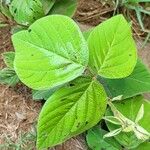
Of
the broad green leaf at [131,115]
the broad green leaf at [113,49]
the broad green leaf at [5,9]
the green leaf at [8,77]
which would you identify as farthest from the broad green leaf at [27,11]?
the broad green leaf at [131,115]

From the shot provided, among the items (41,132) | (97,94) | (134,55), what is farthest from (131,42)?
(41,132)

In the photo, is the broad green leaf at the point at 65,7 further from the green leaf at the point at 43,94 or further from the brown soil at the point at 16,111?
the green leaf at the point at 43,94

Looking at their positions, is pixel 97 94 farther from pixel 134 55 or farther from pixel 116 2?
pixel 116 2

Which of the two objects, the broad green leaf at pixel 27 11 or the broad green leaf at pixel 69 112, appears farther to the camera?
the broad green leaf at pixel 27 11

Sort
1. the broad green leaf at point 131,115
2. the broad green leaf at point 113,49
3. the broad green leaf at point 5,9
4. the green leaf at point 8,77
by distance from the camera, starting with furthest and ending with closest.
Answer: the broad green leaf at point 5,9 < the green leaf at point 8,77 < the broad green leaf at point 131,115 < the broad green leaf at point 113,49

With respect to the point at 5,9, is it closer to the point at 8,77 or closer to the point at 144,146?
the point at 8,77

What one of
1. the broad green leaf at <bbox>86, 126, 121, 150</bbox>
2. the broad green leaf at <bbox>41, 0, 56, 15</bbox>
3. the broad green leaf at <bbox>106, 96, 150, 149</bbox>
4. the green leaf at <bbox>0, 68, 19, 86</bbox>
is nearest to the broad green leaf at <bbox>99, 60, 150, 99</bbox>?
the broad green leaf at <bbox>106, 96, 150, 149</bbox>

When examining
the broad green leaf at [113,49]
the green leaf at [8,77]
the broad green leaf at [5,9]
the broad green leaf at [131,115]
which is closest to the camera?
the broad green leaf at [113,49]
